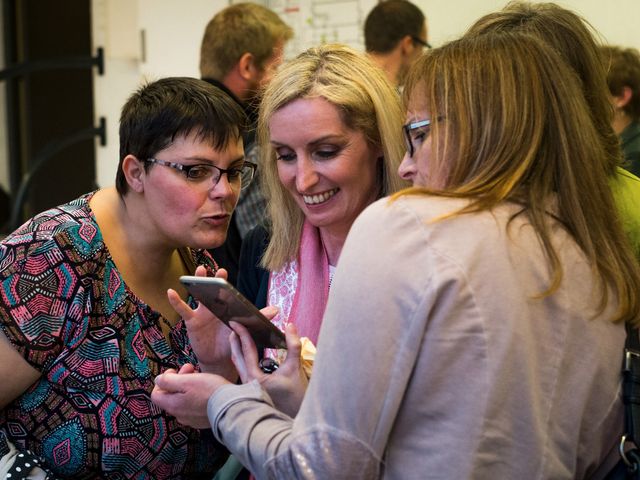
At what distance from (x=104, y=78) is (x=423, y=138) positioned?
180 inches

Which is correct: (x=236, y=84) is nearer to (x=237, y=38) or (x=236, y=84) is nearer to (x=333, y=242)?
(x=237, y=38)

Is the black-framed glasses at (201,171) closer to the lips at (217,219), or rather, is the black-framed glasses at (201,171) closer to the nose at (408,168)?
the lips at (217,219)

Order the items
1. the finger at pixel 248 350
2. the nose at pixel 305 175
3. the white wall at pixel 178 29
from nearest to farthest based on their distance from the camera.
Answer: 1. the finger at pixel 248 350
2. the nose at pixel 305 175
3. the white wall at pixel 178 29

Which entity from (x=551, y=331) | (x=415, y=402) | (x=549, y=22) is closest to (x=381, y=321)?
(x=415, y=402)

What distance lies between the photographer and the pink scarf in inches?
82.4

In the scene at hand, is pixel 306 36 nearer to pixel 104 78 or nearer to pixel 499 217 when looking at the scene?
pixel 104 78

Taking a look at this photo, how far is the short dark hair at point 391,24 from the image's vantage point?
4.12 m

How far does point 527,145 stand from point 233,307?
1.90ft

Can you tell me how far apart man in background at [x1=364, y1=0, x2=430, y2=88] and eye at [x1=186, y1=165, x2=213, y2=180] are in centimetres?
208

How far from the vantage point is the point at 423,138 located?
1433 millimetres

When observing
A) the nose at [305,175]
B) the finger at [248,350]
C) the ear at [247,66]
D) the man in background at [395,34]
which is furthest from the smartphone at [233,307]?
the man in background at [395,34]

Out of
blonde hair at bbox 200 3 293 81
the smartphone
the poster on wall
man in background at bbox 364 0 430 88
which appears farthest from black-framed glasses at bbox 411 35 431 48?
the smartphone

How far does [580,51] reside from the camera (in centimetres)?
182

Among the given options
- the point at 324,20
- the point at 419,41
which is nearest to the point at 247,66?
the point at 419,41
